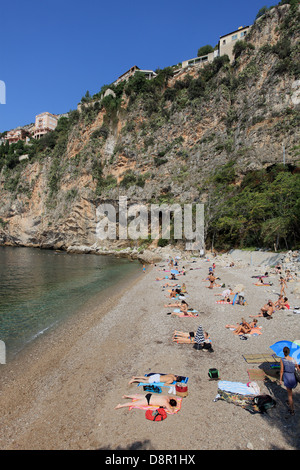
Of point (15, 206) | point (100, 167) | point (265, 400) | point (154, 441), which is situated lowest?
point (154, 441)

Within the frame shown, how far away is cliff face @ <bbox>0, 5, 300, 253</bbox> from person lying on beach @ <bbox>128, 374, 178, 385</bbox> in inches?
1271

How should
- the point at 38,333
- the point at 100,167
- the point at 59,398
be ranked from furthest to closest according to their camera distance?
the point at 100,167, the point at 38,333, the point at 59,398

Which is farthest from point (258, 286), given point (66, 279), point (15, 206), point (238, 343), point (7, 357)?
point (15, 206)

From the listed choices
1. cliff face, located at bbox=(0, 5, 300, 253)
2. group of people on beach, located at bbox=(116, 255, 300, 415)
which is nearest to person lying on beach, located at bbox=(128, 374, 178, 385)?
group of people on beach, located at bbox=(116, 255, 300, 415)

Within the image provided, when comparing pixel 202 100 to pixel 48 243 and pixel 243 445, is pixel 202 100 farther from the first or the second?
pixel 243 445

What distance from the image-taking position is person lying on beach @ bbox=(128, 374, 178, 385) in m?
5.88

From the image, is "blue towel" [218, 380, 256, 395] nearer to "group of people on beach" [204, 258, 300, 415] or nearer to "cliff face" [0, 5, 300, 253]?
"group of people on beach" [204, 258, 300, 415]

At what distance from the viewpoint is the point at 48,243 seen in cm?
6091

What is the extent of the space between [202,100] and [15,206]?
5423 cm

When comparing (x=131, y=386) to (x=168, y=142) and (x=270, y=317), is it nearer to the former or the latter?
(x=270, y=317)

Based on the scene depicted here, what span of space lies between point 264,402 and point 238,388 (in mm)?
652

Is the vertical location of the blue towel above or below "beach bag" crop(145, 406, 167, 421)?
above

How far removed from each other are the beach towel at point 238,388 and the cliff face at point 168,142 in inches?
1254

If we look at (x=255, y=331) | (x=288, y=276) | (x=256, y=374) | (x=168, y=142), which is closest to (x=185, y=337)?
(x=255, y=331)
